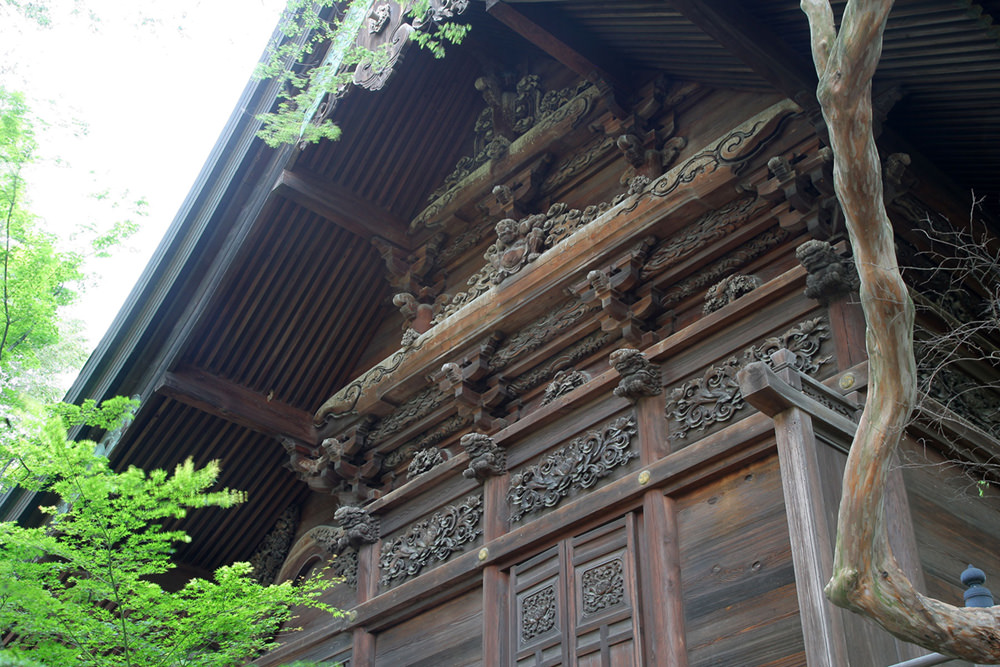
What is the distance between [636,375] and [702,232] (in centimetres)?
104

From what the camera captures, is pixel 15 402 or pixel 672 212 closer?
pixel 672 212

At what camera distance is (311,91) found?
28.5ft

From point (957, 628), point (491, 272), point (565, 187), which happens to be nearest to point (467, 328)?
point (491, 272)

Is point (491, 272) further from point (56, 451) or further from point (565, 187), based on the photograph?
point (56, 451)

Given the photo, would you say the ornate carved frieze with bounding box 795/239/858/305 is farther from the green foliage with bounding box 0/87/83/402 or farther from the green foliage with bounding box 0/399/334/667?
the green foliage with bounding box 0/87/83/402

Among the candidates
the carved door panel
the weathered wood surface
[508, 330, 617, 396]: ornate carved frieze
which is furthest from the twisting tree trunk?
[508, 330, 617, 396]: ornate carved frieze

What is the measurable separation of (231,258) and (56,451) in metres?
2.67

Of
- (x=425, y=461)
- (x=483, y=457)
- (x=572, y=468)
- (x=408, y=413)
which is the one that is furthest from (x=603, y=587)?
(x=408, y=413)

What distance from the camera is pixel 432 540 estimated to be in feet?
24.5

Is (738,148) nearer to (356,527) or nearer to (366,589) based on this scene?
(356,527)

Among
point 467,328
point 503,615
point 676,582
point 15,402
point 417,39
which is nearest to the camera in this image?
point 676,582

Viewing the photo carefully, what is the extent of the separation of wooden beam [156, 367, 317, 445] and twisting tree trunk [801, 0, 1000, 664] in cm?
686

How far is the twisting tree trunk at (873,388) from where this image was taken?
308 cm

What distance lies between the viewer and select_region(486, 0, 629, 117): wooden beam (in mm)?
7285
